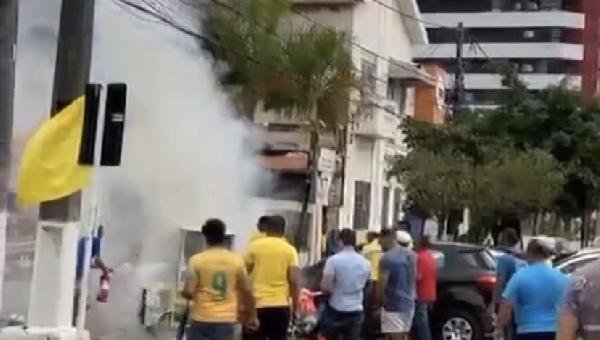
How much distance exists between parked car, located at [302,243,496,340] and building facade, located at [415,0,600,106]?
74992 millimetres

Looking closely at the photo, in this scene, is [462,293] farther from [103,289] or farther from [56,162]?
[56,162]

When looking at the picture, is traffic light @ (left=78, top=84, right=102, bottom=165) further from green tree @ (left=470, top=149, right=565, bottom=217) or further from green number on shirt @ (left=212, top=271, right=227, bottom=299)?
green tree @ (left=470, top=149, right=565, bottom=217)

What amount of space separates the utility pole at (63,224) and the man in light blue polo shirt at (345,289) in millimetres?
3411

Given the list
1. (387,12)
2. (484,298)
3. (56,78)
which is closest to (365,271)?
(56,78)

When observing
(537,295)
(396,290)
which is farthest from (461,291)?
(537,295)

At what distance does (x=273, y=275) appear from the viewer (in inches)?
514

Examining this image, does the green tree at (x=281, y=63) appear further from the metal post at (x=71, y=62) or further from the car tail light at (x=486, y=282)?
the metal post at (x=71, y=62)

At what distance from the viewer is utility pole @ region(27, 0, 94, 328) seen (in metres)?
11.0

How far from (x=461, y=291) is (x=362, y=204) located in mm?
23353

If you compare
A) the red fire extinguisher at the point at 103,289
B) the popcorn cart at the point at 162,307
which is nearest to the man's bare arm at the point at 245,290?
the popcorn cart at the point at 162,307

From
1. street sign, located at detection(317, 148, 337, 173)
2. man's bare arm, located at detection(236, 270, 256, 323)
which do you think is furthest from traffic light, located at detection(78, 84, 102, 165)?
street sign, located at detection(317, 148, 337, 173)

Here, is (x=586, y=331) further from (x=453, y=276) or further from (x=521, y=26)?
(x=521, y=26)

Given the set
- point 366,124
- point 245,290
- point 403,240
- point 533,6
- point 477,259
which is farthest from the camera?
point 533,6

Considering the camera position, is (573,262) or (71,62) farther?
(573,262)
